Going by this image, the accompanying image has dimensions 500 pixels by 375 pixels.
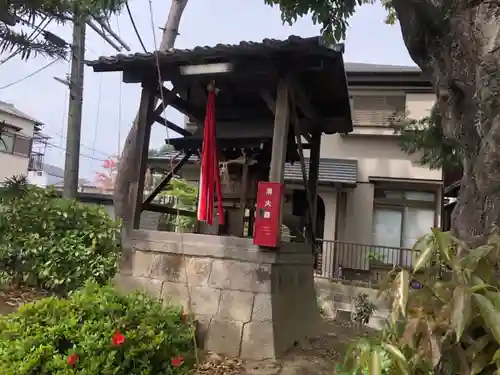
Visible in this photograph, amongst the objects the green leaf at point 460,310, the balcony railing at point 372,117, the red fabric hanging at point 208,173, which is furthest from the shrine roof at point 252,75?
the balcony railing at point 372,117

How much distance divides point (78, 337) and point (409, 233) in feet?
41.2

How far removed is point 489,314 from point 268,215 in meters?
3.68

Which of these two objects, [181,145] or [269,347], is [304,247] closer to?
[269,347]

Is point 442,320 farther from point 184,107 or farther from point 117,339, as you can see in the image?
point 184,107

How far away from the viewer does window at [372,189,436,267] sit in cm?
1440

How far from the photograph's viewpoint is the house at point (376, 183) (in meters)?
13.9

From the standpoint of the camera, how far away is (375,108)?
14984mm

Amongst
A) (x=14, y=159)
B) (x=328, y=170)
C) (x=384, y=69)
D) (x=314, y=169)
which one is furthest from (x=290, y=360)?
(x=14, y=159)

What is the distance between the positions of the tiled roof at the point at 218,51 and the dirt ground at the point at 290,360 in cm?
316

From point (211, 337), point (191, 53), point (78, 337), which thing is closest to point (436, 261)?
point (78, 337)

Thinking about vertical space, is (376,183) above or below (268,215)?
above

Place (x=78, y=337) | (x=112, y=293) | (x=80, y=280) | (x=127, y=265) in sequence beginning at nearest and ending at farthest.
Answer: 1. (x=78, y=337)
2. (x=112, y=293)
3. (x=127, y=265)
4. (x=80, y=280)

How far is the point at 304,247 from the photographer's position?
6.89 meters

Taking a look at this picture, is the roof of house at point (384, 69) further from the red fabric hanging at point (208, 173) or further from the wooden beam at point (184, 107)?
the red fabric hanging at point (208, 173)
